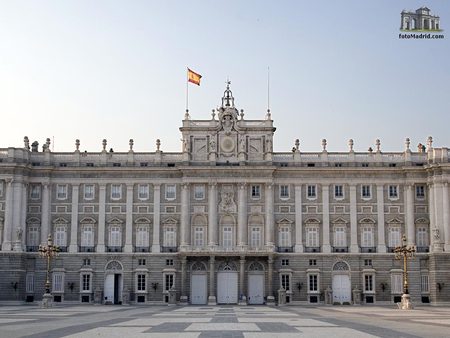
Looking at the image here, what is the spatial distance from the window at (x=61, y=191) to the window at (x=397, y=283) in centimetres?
3340

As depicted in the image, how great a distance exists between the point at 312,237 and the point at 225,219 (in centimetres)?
878

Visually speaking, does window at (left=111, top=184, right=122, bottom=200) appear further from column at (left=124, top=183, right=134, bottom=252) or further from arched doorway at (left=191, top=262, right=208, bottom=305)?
arched doorway at (left=191, top=262, right=208, bottom=305)

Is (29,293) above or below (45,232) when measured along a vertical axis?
below

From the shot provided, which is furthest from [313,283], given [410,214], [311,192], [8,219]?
[8,219]

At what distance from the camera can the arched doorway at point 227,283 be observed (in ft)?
242

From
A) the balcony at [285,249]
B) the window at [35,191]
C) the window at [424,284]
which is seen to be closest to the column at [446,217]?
the window at [424,284]

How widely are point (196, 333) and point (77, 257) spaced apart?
4745cm

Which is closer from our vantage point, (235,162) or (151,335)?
(151,335)

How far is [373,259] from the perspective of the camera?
74.3 metres

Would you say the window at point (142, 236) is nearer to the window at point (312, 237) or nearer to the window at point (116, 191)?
the window at point (116, 191)

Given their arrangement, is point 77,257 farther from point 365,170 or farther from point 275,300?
point 365,170

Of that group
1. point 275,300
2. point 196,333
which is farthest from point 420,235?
point 196,333

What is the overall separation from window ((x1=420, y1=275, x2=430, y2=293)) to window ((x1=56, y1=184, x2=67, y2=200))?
3600 centimetres

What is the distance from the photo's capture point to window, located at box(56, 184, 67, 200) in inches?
2992
